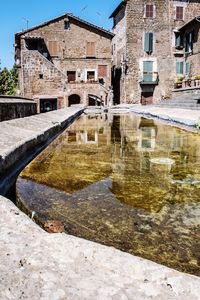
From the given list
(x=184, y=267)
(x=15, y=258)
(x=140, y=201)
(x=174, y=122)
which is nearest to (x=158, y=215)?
(x=140, y=201)

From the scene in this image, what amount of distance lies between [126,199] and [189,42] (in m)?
32.5

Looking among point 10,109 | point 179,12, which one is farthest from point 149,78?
point 10,109

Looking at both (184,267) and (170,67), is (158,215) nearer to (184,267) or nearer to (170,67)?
(184,267)

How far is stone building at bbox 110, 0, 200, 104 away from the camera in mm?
33312

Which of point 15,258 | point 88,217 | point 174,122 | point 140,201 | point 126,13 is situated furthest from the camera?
point 126,13

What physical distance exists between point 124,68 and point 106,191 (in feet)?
105

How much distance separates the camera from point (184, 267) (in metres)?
1.77

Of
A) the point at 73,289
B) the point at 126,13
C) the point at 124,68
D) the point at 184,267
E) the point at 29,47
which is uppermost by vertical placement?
the point at 126,13

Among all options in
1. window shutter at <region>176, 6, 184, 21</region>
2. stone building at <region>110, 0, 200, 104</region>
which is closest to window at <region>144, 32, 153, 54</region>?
stone building at <region>110, 0, 200, 104</region>

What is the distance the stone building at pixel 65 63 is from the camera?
1251 inches

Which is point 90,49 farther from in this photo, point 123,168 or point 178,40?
point 123,168

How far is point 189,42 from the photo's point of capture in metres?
31.9

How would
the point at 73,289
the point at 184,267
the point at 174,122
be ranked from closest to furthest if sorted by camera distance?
the point at 73,289
the point at 184,267
the point at 174,122

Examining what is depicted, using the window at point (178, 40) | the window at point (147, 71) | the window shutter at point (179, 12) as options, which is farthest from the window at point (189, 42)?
the window at point (147, 71)
